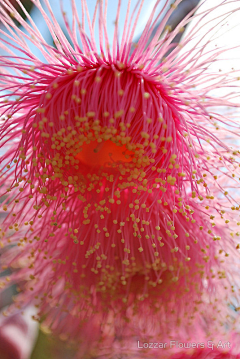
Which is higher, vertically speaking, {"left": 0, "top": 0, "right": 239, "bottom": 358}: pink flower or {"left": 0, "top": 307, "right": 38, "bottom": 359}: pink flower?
{"left": 0, "top": 0, "right": 239, "bottom": 358}: pink flower

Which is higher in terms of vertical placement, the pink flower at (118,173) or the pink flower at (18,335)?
the pink flower at (118,173)

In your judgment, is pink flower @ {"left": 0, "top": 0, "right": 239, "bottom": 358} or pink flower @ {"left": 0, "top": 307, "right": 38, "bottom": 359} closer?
pink flower @ {"left": 0, "top": 0, "right": 239, "bottom": 358}

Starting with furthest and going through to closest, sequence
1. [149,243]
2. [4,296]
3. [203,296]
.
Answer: [4,296], [203,296], [149,243]

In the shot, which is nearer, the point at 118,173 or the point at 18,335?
the point at 118,173

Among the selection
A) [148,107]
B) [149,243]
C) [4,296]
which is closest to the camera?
[148,107]

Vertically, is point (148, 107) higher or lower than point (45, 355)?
higher

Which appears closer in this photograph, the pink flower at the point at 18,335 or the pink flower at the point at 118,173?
the pink flower at the point at 118,173

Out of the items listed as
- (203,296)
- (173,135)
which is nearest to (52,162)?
(173,135)

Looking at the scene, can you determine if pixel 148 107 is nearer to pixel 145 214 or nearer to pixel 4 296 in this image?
pixel 145 214
